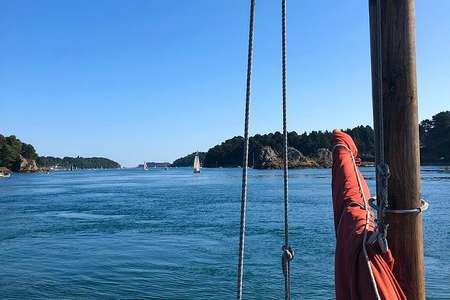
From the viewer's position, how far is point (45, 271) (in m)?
17.0

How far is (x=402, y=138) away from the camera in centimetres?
277

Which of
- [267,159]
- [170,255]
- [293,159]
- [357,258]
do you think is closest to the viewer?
[357,258]

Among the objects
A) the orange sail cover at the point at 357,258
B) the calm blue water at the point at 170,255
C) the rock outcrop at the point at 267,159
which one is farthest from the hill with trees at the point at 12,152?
the orange sail cover at the point at 357,258

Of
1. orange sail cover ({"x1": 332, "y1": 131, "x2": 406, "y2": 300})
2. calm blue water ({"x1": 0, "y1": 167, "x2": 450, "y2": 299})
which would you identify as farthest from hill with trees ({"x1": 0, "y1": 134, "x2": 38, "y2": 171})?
orange sail cover ({"x1": 332, "y1": 131, "x2": 406, "y2": 300})

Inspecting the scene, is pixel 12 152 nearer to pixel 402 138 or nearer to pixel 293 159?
pixel 293 159

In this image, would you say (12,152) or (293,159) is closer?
(12,152)

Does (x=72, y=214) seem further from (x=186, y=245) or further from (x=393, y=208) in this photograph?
(x=393, y=208)

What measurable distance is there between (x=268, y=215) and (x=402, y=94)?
29913 mm

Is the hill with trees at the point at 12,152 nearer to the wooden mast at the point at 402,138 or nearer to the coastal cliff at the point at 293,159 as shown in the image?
the coastal cliff at the point at 293,159

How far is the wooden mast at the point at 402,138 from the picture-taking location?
9.02 ft

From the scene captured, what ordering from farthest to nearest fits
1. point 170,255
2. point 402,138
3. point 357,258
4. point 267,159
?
point 267,159
point 170,255
point 402,138
point 357,258

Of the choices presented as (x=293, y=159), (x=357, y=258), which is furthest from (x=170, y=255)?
A: (x=293, y=159)

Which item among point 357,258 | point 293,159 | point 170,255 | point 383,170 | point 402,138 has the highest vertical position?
point 293,159

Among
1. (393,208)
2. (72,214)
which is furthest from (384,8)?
(72,214)
